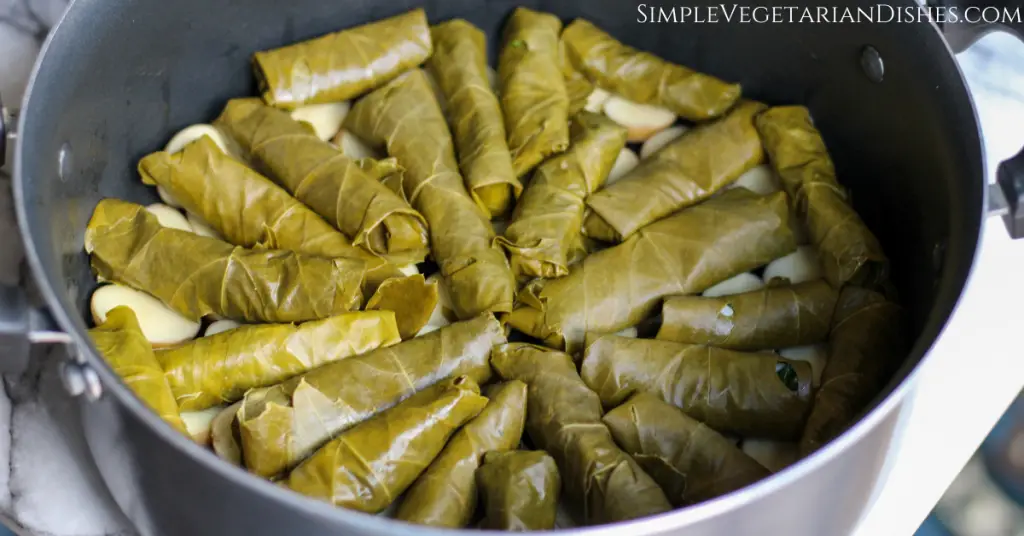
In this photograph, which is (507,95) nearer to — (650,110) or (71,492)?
(650,110)

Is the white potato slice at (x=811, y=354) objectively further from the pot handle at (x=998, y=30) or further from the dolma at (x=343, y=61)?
the dolma at (x=343, y=61)

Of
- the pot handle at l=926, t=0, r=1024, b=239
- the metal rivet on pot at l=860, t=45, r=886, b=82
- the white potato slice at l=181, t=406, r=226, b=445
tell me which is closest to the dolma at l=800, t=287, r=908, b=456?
the pot handle at l=926, t=0, r=1024, b=239

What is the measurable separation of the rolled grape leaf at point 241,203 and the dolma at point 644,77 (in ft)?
2.38

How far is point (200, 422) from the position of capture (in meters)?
1.71

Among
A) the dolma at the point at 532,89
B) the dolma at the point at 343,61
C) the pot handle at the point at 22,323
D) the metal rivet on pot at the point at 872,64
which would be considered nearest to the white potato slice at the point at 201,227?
the dolma at the point at 343,61

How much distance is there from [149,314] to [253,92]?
1.92ft

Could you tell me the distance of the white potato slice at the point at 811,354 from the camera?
1.82m

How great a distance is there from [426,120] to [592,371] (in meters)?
0.70

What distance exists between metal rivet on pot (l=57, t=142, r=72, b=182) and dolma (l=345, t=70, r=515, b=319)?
634mm

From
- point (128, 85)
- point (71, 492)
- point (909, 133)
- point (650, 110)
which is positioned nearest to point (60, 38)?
point (128, 85)

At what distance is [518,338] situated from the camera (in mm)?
1896

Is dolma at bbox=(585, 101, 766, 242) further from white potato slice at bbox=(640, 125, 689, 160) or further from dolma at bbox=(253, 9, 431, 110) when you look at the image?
dolma at bbox=(253, 9, 431, 110)

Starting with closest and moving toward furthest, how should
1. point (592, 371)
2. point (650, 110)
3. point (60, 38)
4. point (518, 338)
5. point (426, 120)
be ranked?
point (60, 38) < point (592, 371) < point (518, 338) < point (426, 120) < point (650, 110)

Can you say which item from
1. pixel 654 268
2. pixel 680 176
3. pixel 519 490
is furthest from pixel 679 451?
pixel 680 176
